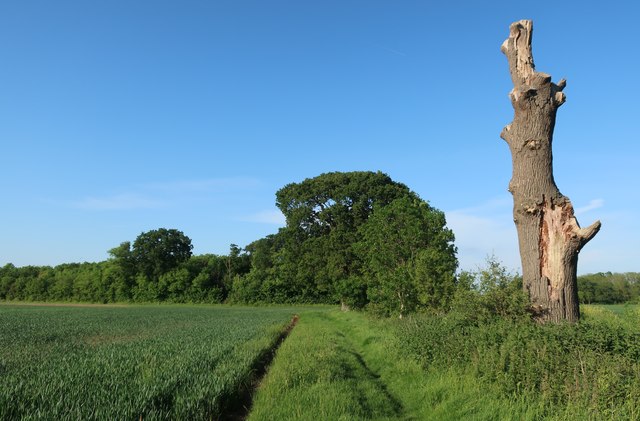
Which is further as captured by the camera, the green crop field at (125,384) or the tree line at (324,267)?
the tree line at (324,267)

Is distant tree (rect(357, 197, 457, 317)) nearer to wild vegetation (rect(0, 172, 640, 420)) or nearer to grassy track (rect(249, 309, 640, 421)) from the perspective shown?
wild vegetation (rect(0, 172, 640, 420))

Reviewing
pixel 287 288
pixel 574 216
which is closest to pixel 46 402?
pixel 574 216

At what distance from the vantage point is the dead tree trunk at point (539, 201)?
9336 millimetres

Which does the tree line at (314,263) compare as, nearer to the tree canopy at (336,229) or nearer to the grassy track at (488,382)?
the tree canopy at (336,229)

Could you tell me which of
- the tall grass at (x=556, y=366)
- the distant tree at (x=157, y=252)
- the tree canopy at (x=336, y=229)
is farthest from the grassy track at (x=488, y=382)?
the distant tree at (x=157, y=252)

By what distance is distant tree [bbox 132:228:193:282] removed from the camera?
267ft

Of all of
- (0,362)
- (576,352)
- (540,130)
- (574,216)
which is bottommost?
(0,362)

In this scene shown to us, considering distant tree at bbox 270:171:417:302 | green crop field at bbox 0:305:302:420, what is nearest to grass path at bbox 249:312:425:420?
green crop field at bbox 0:305:302:420

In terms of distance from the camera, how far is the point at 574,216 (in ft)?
30.4

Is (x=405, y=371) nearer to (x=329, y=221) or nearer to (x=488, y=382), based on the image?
(x=488, y=382)

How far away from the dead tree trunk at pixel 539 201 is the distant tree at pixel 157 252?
260ft

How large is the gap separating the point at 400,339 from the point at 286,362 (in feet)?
12.8

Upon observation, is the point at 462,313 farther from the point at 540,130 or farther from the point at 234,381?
the point at 234,381

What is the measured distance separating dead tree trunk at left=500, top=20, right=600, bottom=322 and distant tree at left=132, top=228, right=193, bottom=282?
7912 centimetres
